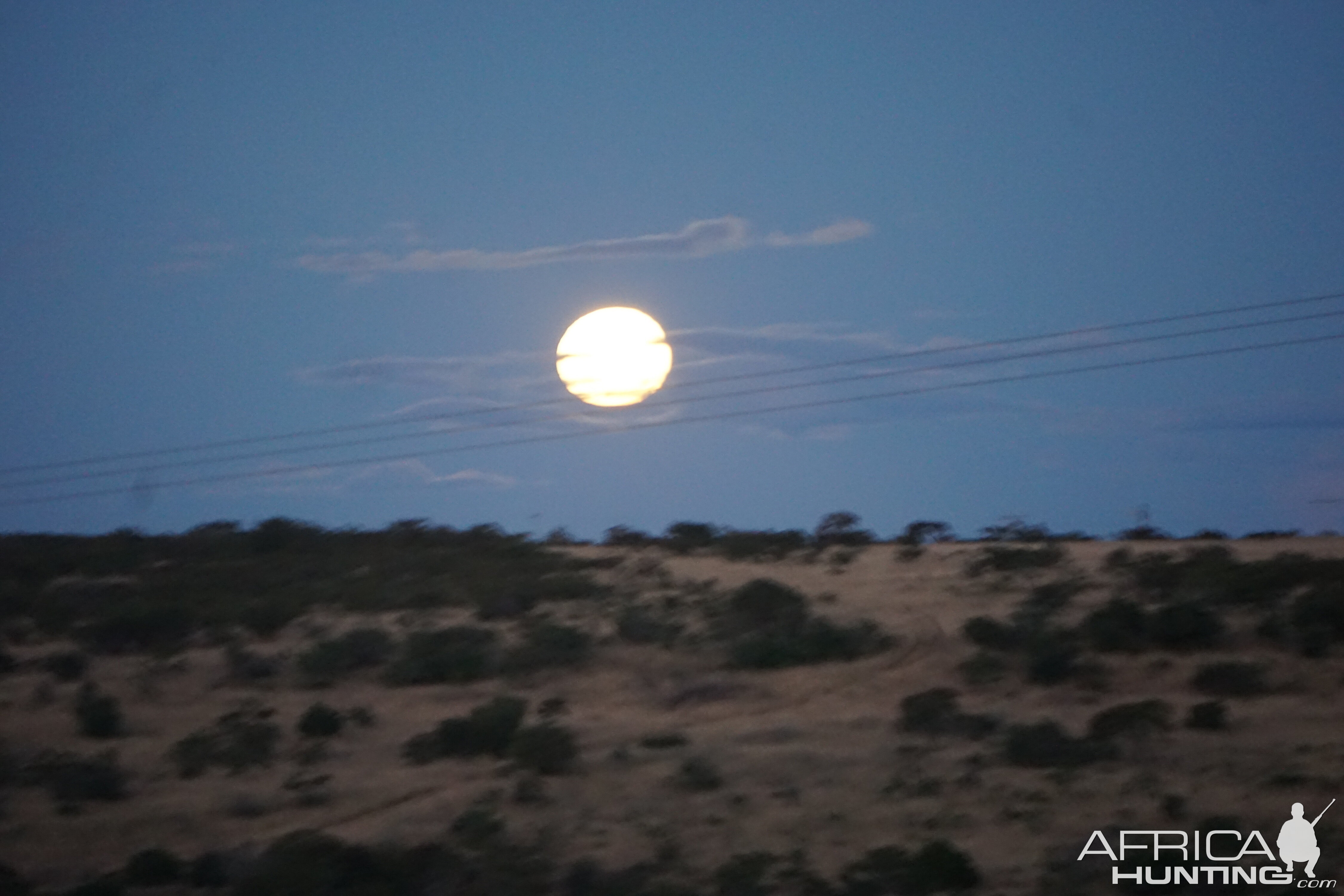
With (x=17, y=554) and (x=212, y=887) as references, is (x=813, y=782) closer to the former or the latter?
(x=212, y=887)

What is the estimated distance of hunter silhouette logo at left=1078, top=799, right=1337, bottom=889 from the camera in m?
14.5

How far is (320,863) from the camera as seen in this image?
15.6m

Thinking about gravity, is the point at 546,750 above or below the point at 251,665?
below

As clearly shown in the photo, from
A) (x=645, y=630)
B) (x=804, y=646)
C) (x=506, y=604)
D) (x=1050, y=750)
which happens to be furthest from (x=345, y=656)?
(x=1050, y=750)

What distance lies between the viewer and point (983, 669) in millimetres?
24438

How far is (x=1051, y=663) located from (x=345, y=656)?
13.8 metres

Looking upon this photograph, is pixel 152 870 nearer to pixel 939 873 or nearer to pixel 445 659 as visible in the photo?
pixel 939 873

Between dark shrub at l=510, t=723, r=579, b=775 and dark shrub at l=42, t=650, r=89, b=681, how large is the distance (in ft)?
42.4

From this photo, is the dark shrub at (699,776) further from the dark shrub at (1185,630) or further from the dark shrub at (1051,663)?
the dark shrub at (1185,630)

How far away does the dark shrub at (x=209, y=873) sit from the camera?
16078 millimetres

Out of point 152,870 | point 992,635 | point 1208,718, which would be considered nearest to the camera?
point 152,870

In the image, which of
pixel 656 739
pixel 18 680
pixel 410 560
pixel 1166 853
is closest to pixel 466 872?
pixel 656 739

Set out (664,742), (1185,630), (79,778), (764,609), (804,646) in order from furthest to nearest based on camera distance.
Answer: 1. (764,609)
2. (804,646)
3. (1185,630)
4. (664,742)
5. (79,778)

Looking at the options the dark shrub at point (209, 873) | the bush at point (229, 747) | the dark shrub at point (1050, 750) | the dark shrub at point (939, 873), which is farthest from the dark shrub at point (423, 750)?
the dark shrub at point (939, 873)
